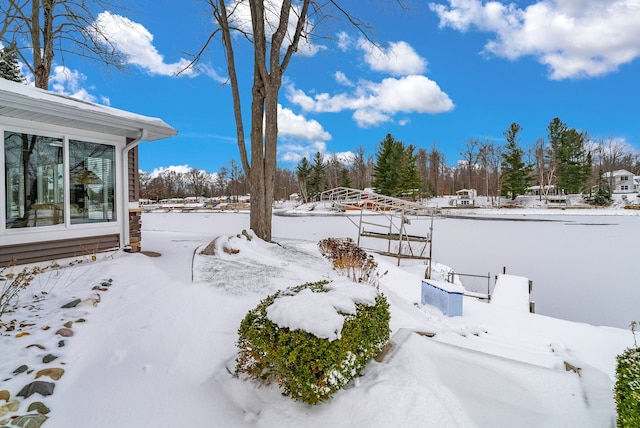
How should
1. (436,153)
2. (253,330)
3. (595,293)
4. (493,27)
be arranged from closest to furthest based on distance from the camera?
(253,330), (595,293), (493,27), (436,153)

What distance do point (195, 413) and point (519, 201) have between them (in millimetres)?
45965

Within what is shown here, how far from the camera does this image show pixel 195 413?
2096mm

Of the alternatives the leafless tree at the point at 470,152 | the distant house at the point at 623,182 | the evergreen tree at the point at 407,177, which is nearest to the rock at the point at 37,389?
the evergreen tree at the point at 407,177

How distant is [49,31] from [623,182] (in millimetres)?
61304

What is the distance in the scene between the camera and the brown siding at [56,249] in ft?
14.6

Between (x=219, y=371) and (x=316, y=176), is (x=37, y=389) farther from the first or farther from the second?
(x=316, y=176)

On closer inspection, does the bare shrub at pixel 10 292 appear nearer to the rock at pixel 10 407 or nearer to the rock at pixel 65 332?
the rock at pixel 65 332

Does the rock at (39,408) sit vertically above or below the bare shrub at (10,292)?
below

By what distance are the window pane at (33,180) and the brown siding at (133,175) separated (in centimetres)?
107

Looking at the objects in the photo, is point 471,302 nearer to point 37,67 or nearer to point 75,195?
point 75,195

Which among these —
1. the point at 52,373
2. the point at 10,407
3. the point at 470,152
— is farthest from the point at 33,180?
the point at 470,152

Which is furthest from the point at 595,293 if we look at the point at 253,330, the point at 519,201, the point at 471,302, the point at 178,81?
the point at 519,201

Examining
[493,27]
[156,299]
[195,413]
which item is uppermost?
[493,27]

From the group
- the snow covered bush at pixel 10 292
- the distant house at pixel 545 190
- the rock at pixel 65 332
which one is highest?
the distant house at pixel 545 190
